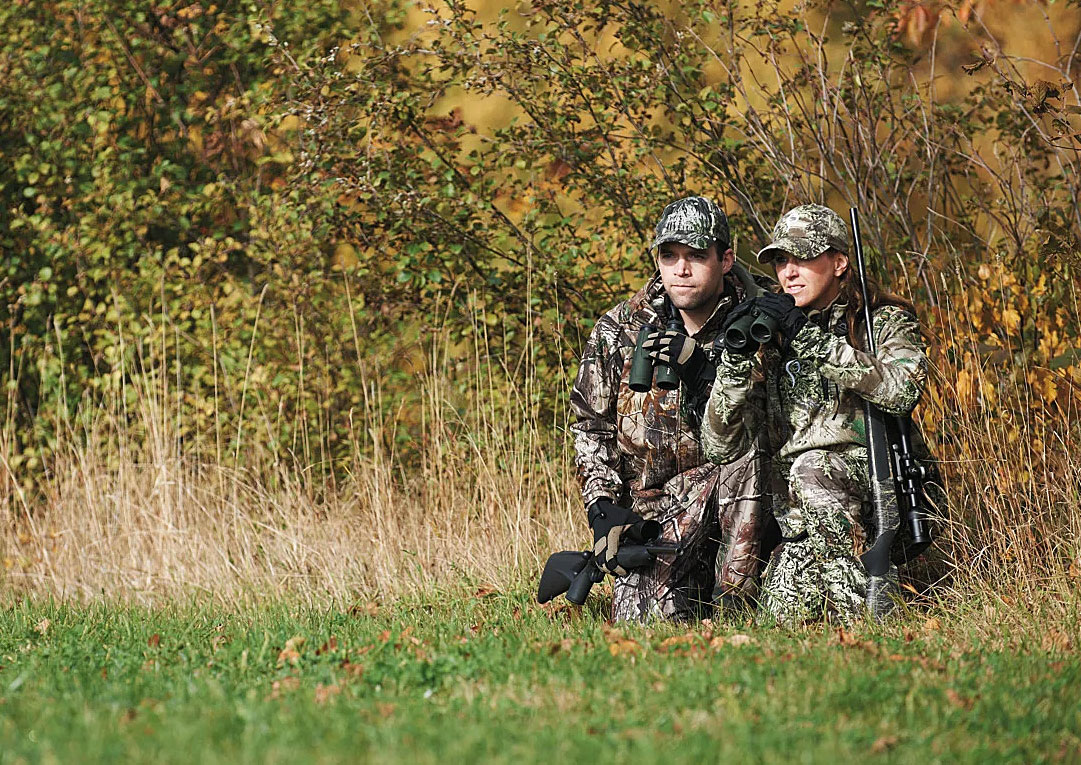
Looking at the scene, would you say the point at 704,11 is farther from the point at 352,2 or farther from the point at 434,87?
the point at 352,2

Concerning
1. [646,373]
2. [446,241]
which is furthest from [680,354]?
[446,241]

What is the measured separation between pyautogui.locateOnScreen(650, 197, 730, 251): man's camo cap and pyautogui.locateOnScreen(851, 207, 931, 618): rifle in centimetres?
64

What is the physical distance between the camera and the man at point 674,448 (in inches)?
197

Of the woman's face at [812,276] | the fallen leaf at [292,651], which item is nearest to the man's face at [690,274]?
the woman's face at [812,276]

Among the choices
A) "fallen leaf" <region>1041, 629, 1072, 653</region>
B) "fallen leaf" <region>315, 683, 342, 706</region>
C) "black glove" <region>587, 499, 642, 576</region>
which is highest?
"black glove" <region>587, 499, 642, 576</region>

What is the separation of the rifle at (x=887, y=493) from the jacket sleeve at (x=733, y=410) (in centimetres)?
43

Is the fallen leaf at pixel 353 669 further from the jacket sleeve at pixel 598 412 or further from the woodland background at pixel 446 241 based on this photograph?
the woodland background at pixel 446 241

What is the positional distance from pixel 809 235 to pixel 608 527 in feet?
4.53

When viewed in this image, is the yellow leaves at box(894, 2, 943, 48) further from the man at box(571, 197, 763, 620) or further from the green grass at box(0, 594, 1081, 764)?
the green grass at box(0, 594, 1081, 764)

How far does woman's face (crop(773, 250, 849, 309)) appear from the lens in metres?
4.90

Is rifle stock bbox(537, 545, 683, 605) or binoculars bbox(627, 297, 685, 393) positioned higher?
binoculars bbox(627, 297, 685, 393)

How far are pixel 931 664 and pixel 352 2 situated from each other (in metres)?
6.34

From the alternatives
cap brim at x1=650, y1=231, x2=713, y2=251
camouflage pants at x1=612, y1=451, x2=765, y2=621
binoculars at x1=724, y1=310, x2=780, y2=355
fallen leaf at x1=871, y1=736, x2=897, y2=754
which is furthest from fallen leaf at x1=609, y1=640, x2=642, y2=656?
cap brim at x1=650, y1=231, x2=713, y2=251

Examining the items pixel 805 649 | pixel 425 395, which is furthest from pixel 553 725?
pixel 425 395
